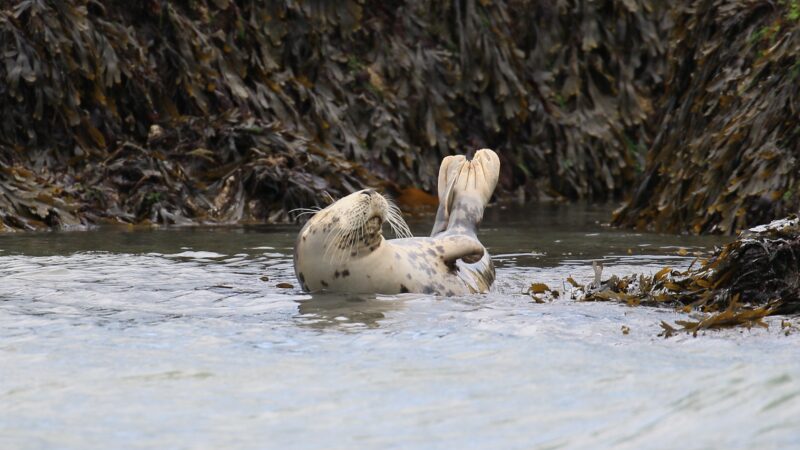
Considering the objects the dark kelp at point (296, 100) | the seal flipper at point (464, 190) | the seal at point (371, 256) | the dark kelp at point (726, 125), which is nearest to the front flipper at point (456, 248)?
the seal at point (371, 256)

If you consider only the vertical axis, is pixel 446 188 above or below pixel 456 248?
above

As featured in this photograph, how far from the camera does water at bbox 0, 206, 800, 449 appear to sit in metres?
3.34

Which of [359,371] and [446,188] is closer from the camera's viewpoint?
[359,371]

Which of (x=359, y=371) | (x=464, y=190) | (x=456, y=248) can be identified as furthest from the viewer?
(x=464, y=190)

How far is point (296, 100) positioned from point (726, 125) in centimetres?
450

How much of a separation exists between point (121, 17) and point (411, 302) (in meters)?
6.72

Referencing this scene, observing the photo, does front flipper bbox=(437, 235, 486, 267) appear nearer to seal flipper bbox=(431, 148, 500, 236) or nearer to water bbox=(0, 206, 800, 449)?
water bbox=(0, 206, 800, 449)

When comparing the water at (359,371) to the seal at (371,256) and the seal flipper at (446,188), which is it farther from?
the seal flipper at (446,188)

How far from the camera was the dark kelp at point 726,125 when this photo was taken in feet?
28.2

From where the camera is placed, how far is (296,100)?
1236 centimetres

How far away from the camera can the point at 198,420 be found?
3.52 m

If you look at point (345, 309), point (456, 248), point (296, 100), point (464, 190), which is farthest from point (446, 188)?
point (296, 100)

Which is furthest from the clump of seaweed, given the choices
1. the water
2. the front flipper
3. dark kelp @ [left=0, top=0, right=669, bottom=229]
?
dark kelp @ [left=0, top=0, right=669, bottom=229]

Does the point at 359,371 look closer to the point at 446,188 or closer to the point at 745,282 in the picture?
the point at 745,282
